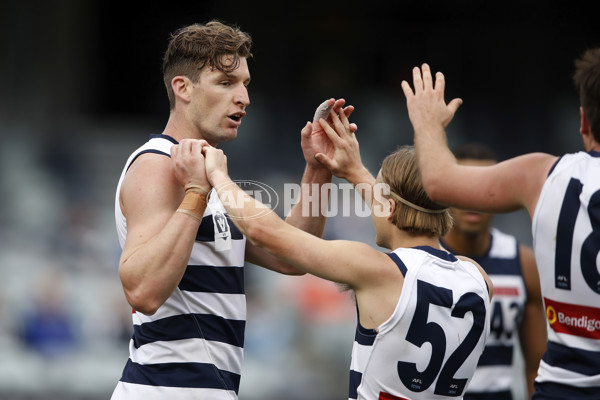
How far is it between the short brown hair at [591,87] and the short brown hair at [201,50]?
5.44ft

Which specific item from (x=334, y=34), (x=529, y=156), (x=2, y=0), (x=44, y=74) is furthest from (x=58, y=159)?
(x=529, y=156)

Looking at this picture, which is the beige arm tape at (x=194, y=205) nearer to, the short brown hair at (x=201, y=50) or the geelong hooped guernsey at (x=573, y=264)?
the short brown hair at (x=201, y=50)

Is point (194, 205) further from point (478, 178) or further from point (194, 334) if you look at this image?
point (478, 178)

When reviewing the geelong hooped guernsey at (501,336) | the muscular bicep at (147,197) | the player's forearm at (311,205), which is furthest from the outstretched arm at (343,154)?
the geelong hooped guernsey at (501,336)

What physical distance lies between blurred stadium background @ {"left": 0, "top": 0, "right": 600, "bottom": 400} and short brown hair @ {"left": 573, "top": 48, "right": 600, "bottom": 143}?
9.72 metres

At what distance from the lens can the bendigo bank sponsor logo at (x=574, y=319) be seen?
2.73 m

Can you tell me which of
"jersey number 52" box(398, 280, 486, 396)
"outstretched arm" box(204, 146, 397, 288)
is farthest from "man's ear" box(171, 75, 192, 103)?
"jersey number 52" box(398, 280, 486, 396)

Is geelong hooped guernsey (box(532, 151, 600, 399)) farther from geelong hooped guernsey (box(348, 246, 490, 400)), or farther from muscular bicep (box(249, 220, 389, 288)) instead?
muscular bicep (box(249, 220, 389, 288))

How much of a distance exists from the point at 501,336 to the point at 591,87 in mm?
2683

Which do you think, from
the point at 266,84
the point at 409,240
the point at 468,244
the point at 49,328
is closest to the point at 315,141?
Result: the point at 409,240

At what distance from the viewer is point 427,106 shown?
308 centimetres

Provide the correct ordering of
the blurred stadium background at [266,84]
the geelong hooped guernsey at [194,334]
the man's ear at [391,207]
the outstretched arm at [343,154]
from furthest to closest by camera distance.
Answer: the blurred stadium background at [266,84] < the outstretched arm at [343,154] < the geelong hooped guernsey at [194,334] < the man's ear at [391,207]

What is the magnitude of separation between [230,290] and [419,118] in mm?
1178

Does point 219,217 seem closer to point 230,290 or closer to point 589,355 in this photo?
point 230,290
